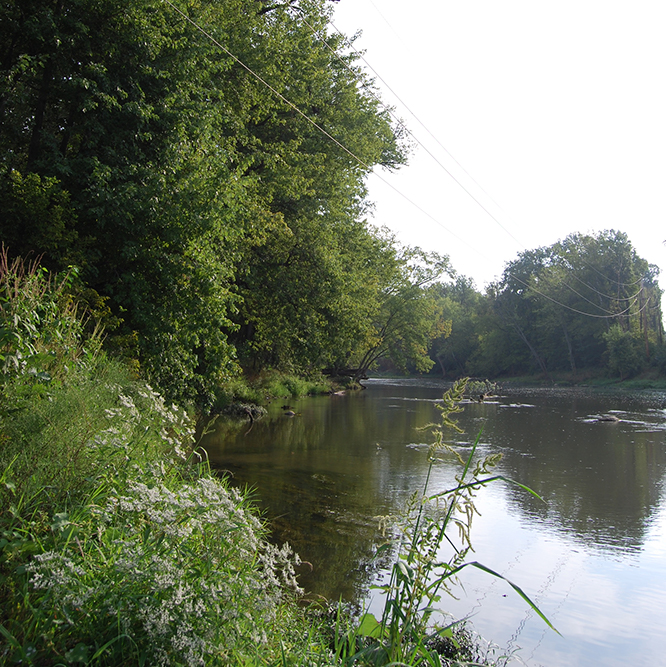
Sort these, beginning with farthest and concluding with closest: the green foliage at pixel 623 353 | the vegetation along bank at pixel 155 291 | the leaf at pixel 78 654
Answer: the green foliage at pixel 623 353
the vegetation along bank at pixel 155 291
the leaf at pixel 78 654

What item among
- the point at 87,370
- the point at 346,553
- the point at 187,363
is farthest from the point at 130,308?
the point at 346,553

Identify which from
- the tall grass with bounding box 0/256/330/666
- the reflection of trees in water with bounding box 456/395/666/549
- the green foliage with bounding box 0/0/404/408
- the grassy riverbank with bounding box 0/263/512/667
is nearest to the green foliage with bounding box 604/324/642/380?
the reflection of trees in water with bounding box 456/395/666/549

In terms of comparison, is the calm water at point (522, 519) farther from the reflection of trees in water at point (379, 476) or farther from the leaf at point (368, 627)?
the leaf at point (368, 627)

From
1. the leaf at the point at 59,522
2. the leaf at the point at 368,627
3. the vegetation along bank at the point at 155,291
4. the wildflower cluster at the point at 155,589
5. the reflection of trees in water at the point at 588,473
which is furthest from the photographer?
the reflection of trees in water at the point at 588,473

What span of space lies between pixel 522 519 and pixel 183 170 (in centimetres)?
825

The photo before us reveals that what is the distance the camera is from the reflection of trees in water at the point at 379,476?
6.87 m

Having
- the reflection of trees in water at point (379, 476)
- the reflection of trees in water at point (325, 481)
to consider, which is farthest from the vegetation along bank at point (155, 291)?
the reflection of trees in water at point (379, 476)

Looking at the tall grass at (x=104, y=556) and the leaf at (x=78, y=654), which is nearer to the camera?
the leaf at (x=78, y=654)

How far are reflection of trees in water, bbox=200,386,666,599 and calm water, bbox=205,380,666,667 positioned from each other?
29 millimetres

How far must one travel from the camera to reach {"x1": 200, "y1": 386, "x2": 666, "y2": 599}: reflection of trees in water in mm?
6867

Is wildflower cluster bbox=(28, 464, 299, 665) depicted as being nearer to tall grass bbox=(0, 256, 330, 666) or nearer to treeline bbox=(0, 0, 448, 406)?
tall grass bbox=(0, 256, 330, 666)

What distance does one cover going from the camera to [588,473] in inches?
453

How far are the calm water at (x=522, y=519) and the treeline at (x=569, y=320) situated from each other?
3323 cm

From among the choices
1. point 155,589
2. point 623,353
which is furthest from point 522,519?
point 623,353
